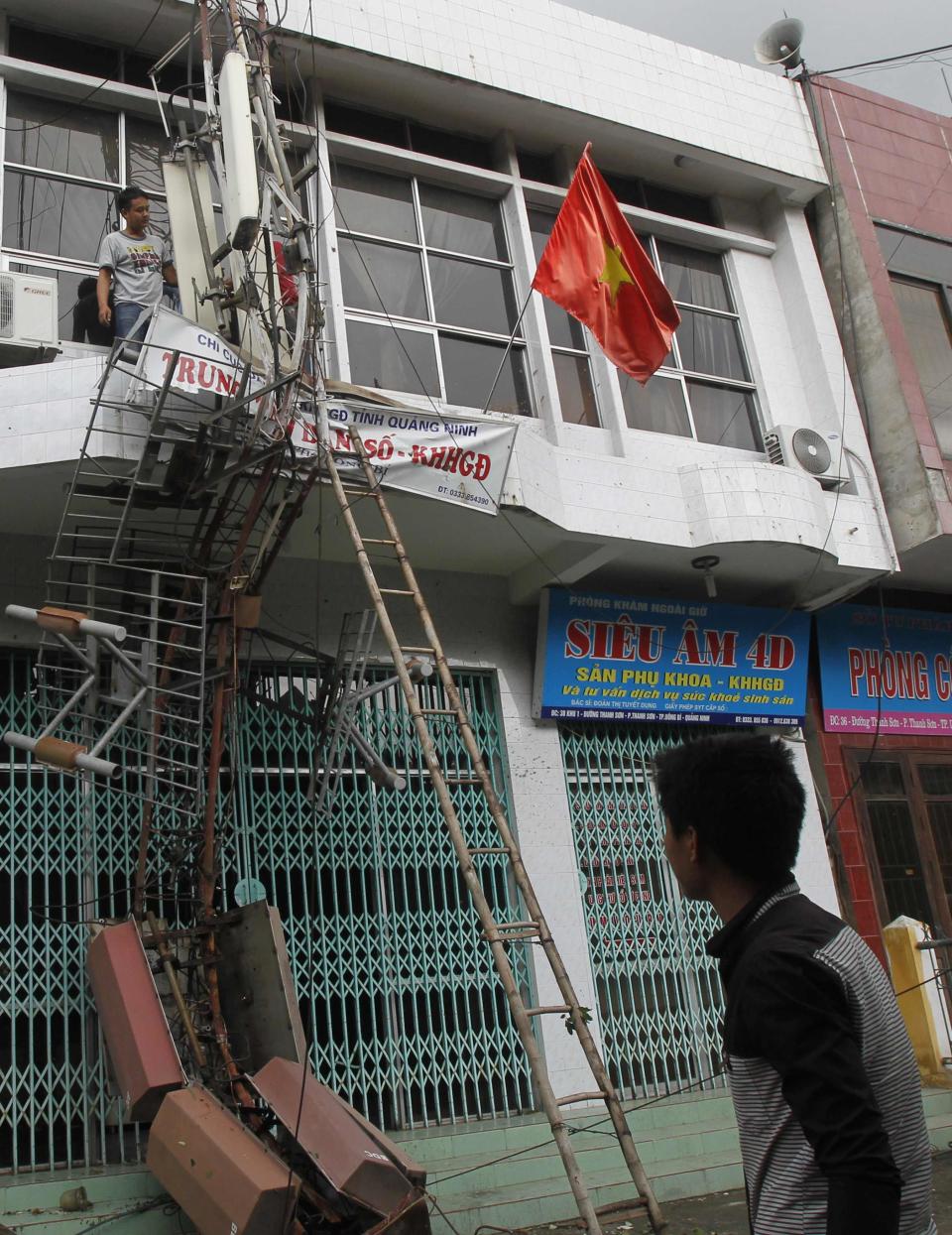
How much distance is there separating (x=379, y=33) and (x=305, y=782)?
18.7ft

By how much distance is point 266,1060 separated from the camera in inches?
227

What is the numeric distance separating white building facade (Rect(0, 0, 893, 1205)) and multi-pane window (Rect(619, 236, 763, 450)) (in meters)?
0.03

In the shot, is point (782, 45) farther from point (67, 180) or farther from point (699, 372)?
point (67, 180)

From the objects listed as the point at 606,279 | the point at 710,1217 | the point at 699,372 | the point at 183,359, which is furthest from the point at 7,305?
the point at 710,1217

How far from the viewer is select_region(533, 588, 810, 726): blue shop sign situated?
28.2ft

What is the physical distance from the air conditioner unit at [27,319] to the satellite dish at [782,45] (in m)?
8.05

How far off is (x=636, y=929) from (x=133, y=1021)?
13.8ft

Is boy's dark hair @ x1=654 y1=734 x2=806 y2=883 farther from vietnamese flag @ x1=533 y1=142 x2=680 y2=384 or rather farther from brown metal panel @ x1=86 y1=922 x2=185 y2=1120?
vietnamese flag @ x1=533 y1=142 x2=680 y2=384

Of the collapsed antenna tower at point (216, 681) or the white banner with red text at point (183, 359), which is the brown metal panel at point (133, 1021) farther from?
the white banner with red text at point (183, 359)

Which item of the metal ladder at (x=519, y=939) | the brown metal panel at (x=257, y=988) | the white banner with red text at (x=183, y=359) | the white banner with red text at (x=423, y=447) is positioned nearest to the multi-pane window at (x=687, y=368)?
the white banner with red text at (x=423, y=447)

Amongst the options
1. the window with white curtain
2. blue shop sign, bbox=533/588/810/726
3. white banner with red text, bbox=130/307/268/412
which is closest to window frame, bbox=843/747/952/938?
blue shop sign, bbox=533/588/810/726

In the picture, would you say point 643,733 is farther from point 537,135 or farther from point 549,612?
point 537,135

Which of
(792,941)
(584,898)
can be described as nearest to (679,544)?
(584,898)

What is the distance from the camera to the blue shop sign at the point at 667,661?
28.2ft
